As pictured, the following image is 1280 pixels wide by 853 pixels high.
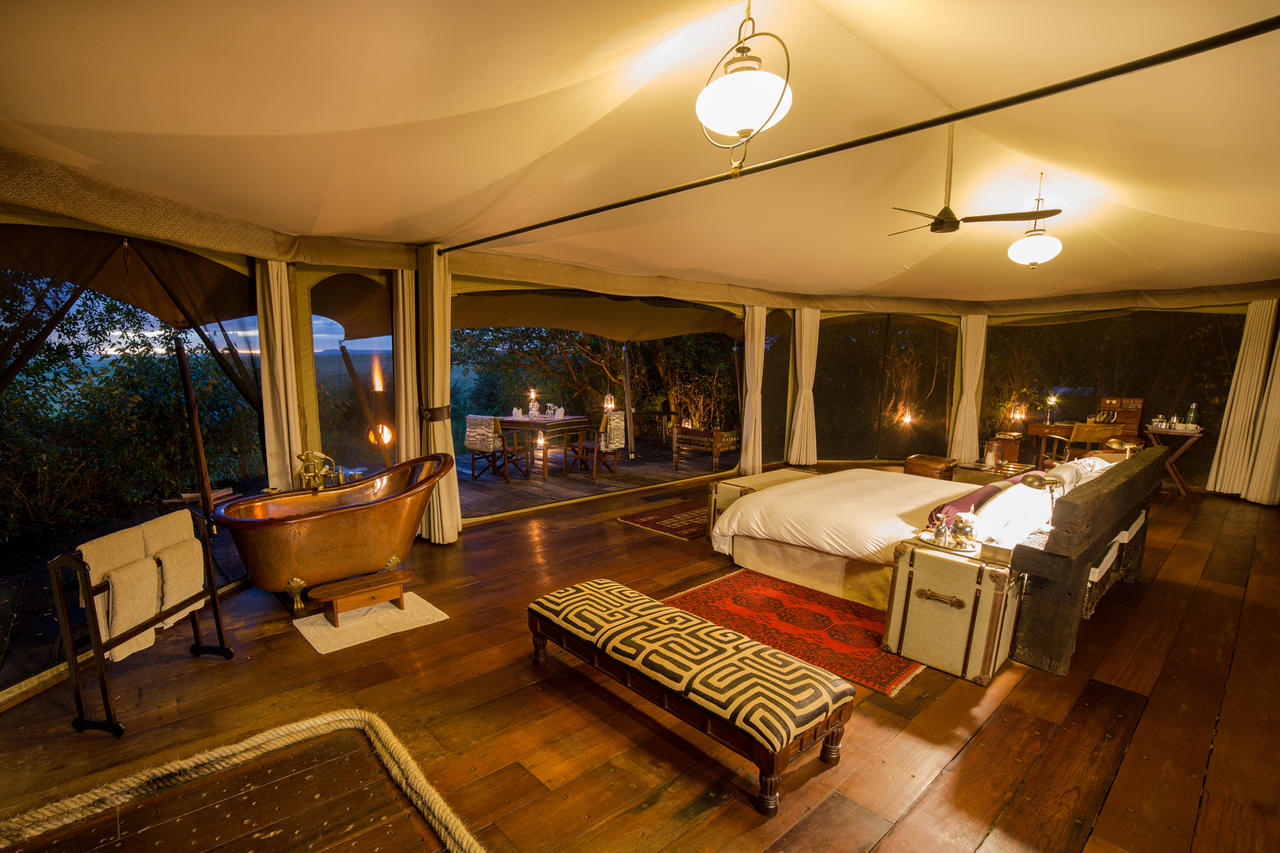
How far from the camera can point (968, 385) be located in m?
8.01

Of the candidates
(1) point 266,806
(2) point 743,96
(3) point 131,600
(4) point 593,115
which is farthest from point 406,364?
(2) point 743,96

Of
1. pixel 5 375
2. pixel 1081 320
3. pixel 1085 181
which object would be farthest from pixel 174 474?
pixel 1081 320

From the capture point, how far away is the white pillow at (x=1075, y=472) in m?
2.82

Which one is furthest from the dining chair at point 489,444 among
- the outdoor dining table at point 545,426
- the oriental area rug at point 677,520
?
the oriental area rug at point 677,520

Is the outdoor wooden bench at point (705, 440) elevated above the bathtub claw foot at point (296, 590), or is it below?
above

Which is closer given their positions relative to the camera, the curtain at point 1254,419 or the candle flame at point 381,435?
the candle flame at point 381,435

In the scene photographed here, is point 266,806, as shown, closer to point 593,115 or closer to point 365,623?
point 365,623

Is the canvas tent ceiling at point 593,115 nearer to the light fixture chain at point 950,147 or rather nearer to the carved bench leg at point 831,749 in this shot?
the light fixture chain at point 950,147

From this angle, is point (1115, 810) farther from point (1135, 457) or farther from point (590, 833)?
point (1135, 457)

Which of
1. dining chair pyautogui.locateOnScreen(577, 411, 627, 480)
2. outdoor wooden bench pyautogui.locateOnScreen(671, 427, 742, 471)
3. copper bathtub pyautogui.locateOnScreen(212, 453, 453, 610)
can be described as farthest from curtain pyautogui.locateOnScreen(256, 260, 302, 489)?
outdoor wooden bench pyautogui.locateOnScreen(671, 427, 742, 471)

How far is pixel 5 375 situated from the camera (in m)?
2.41

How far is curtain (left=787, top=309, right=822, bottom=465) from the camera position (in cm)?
743

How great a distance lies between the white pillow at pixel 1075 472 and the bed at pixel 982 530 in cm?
1

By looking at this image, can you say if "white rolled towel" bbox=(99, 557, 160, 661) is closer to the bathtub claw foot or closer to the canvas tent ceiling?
the bathtub claw foot
